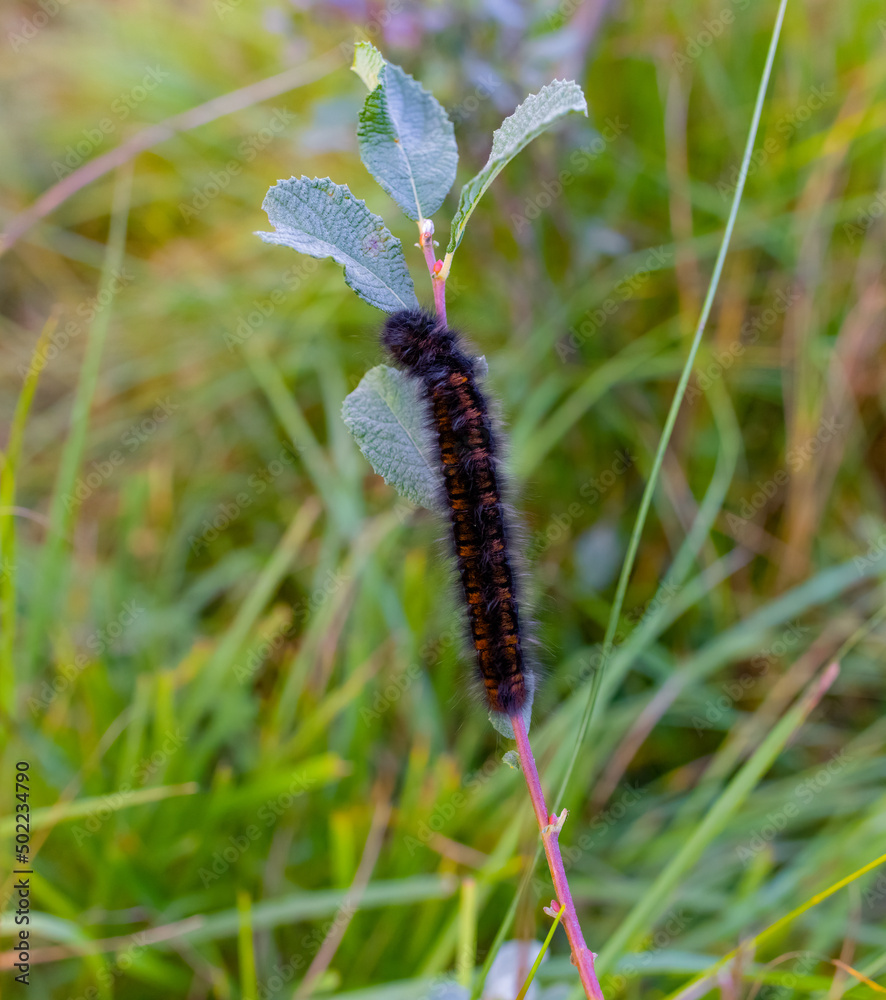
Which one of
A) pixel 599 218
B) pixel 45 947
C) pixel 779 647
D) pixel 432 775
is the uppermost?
pixel 599 218

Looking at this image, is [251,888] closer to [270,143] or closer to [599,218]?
[599,218]

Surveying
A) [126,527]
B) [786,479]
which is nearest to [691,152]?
[786,479]

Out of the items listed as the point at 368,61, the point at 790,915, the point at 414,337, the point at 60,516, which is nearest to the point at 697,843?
the point at 790,915

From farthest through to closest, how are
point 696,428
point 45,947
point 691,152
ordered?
point 691,152, point 696,428, point 45,947

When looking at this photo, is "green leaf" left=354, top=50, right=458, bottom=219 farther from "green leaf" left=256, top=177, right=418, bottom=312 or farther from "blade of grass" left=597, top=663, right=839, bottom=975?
"blade of grass" left=597, top=663, right=839, bottom=975

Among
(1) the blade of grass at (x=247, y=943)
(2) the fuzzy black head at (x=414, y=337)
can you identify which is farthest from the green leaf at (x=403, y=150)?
(1) the blade of grass at (x=247, y=943)

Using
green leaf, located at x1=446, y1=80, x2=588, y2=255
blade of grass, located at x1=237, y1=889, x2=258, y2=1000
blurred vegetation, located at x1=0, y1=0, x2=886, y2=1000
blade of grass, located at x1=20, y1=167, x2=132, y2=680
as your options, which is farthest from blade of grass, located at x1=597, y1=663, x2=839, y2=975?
blade of grass, located at x1=20, y1=167, x2=132, y2=680
